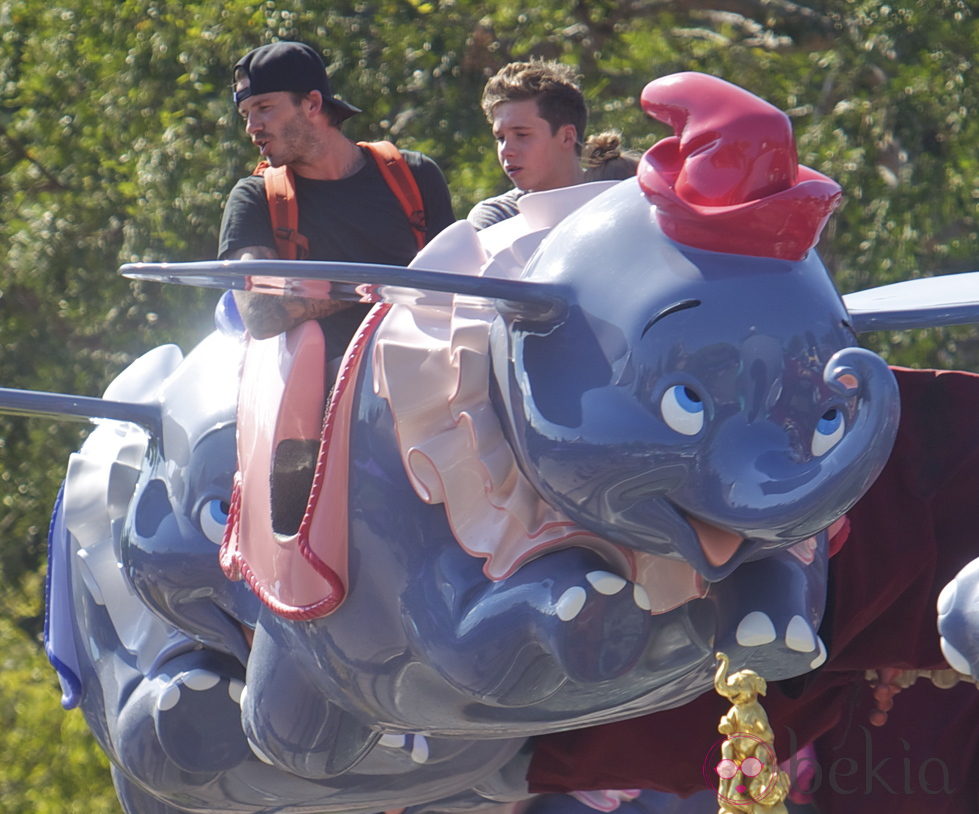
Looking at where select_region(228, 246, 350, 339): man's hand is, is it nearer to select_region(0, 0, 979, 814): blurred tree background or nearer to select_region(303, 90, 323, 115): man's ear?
select_region(303, 90, 323, 115): man's ear

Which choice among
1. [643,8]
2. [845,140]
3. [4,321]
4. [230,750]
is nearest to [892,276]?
[845,140]

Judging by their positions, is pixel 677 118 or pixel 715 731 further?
pixel 715 731

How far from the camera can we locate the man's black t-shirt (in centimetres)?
376

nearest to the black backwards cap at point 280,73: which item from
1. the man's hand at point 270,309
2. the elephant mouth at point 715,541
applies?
the man's hand at point 270,309

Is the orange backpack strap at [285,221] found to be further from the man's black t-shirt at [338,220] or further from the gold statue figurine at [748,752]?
the gold statue figurine at [748,752]

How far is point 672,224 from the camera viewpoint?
3125 millimetres

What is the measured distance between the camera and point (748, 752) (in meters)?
2.86

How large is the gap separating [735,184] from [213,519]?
4.57ft

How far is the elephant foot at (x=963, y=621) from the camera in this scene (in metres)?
3.08

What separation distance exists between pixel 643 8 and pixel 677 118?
4.48m

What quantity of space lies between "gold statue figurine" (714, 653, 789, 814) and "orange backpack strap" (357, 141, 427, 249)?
1.38 metres

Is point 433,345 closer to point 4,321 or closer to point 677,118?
point 677,118

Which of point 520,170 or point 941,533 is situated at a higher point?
point 520,170

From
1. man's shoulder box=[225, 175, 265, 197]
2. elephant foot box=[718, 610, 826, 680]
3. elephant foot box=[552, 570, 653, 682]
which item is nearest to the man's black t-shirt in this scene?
man's shoulder box=[225, 175, 265, 197]
